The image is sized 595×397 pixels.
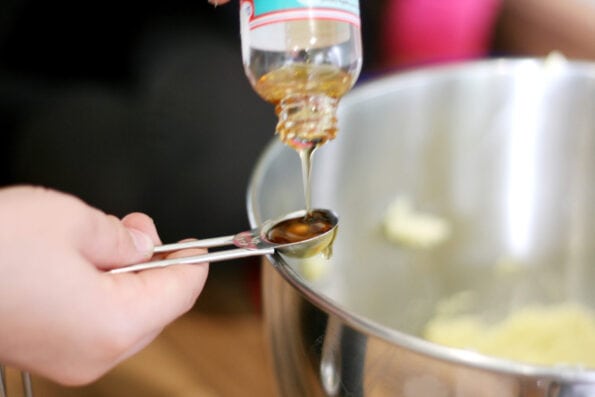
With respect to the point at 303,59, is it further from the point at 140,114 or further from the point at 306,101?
the point at 140,114

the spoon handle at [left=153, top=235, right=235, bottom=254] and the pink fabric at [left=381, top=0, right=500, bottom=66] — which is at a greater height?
the pink fabric at [left=381, top=0, right=500, bottom=66]

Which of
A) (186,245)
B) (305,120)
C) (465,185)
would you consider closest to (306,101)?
(305,120)

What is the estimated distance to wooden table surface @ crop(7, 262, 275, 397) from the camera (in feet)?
2.25

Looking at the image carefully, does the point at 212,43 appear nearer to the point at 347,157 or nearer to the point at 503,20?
the point at 347,157

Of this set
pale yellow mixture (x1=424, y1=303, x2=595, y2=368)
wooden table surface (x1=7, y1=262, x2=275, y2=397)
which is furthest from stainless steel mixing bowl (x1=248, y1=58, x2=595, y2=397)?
wooden table surface (x1=7, y1=262, x2=275, y2=397)

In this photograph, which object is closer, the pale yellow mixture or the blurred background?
the pale yellow mixture

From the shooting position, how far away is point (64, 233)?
343mm

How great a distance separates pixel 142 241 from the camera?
1.30 ft

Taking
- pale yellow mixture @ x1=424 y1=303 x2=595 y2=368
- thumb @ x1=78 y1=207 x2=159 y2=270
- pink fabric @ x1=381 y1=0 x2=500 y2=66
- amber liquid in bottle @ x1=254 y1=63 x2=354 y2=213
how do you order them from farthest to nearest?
pink fabric @ x1=381 y1=0 x2=500 y2=66
pale yellow mixture @ x1=424 y1=303 x2=595 y2=368
amber liquid in bottle @ x1=254 y1=63 x2=354 y2=213
thumb @ x1=78 y1=207 x2=159 y2=270

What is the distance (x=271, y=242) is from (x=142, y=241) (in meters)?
0.08

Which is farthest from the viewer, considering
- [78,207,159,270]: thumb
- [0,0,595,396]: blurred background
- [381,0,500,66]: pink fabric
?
[381,0,500,66]: pink fabric

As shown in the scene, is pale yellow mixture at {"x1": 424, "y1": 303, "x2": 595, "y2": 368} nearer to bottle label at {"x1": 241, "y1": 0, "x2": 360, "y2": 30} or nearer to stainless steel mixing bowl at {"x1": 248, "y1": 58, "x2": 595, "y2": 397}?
stainless steel mixing bowl at {"x1": 248, "y1": 58, "x2": 595, "y2": 397}

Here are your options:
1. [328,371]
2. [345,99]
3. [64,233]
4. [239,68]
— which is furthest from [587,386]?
[239,68]

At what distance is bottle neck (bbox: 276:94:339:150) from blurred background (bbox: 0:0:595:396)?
1.13 feet
